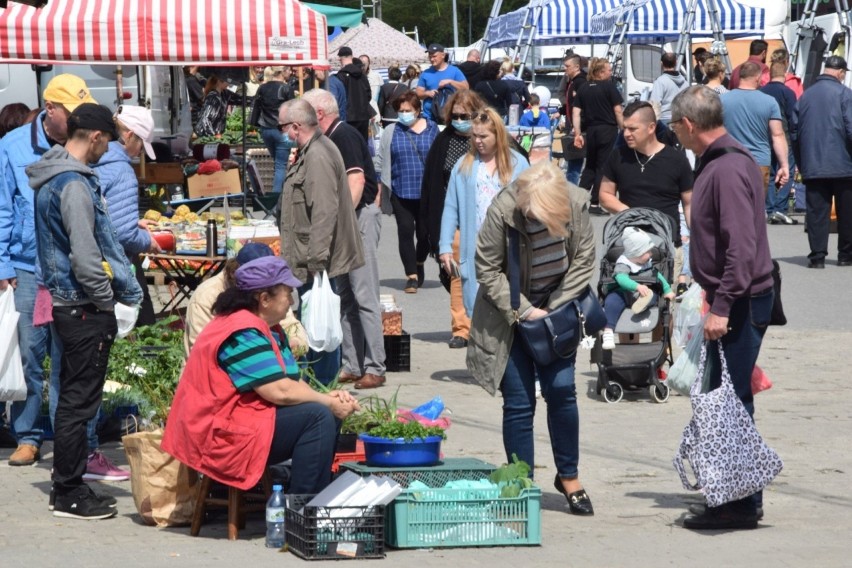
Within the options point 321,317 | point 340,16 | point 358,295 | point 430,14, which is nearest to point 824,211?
point 358,295

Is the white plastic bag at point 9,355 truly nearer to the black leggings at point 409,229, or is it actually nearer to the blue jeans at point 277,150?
the black leggings at point 409,229

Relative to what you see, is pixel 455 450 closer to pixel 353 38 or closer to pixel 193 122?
pixel 193 122

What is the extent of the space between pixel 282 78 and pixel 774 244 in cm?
842

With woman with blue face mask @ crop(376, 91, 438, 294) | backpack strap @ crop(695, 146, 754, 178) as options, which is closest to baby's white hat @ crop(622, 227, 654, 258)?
backpack strap @ crop(695, 146, 754, 178)

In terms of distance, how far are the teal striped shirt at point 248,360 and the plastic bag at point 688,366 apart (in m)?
1.83

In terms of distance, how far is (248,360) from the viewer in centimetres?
604

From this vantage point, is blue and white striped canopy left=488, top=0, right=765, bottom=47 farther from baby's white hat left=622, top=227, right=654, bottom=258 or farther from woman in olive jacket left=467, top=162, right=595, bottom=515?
woman in olive jacket left=467, top=162, right=595, bottom=515

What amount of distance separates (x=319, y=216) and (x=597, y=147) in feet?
33.3

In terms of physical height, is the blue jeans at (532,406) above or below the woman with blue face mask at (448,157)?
below

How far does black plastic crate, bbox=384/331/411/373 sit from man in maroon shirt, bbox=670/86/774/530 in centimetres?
412

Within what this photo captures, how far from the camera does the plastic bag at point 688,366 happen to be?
21.4 feet

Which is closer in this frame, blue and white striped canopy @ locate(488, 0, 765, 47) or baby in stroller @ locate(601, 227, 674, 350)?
baby in stroller @ locate(601, 227, 674, 350)

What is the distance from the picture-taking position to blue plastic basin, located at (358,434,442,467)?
20.7 ft

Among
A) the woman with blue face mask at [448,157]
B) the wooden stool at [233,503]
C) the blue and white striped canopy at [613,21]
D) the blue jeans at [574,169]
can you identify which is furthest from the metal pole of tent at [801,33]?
the wooden stool at [233,503]
